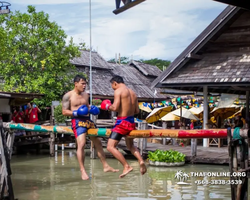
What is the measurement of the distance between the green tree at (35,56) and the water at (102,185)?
5.80 metres

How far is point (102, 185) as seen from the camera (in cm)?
1254

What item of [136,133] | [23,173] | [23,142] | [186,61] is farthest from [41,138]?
[136,133]

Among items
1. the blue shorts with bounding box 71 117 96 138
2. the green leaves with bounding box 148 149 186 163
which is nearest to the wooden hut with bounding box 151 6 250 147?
the green leaves with bounding box 148 149 186 163

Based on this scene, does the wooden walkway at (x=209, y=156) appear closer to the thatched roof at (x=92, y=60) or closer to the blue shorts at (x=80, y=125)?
the blue shorts at (x=80, y=125)

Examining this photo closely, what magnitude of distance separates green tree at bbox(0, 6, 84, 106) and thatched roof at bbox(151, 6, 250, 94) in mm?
7401

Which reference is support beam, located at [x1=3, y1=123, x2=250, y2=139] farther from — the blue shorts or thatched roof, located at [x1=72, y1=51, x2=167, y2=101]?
thatched roof, located at [x1=72, y1=51, x2=167, y2=101]

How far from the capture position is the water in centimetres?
1108

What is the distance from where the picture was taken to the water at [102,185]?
436 inches

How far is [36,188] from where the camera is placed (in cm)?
1236

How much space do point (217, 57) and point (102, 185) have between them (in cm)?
687

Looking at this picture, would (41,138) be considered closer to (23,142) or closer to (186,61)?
(23,142)

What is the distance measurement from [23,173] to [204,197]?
7.13 m

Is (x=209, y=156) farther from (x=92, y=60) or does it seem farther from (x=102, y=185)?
(x=92, y=60)

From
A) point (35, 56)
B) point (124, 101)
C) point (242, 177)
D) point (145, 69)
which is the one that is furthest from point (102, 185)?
point (145, 69)
